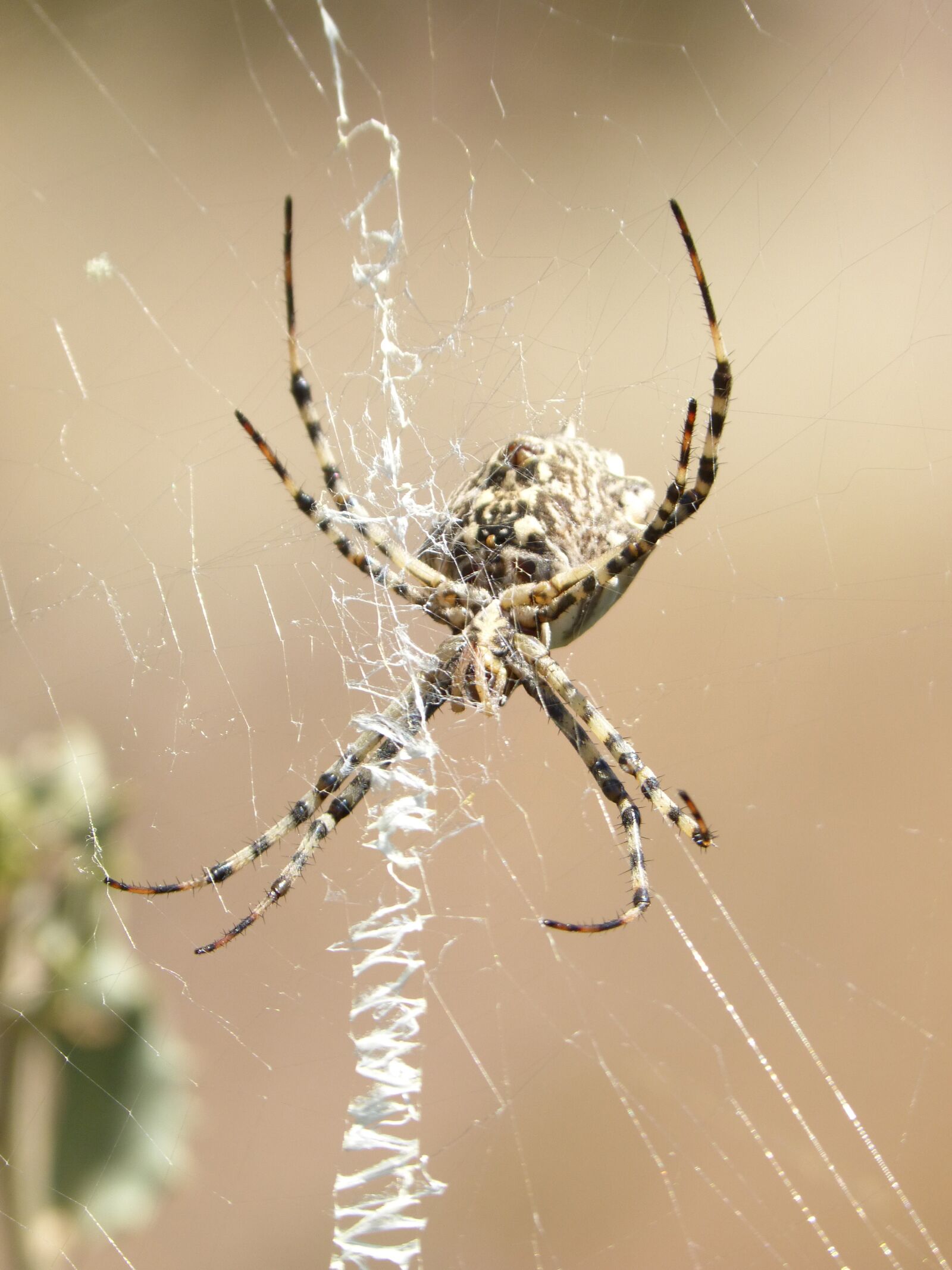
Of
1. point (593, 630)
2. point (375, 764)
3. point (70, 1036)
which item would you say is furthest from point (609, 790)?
point (593, 630)

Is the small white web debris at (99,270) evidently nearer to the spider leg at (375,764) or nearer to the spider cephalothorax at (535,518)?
the spider cephalothorax at (535,518)

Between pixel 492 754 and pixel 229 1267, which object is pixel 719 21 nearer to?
pixel 492 754

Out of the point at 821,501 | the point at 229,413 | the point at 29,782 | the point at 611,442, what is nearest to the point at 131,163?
the point at 229,413

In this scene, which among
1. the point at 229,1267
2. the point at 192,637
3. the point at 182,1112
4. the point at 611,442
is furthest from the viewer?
the point at 192,637

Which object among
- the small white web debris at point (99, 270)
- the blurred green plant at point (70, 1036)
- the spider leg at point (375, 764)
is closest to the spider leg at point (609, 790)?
the spider leg at point (375, 764)

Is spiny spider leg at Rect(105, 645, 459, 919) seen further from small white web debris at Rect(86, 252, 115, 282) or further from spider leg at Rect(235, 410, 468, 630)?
small white web debris at Rect(86, 252, 115, 282)

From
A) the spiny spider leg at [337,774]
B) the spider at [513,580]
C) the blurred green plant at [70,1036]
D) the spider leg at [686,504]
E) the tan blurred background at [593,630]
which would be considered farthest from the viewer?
the tan blurred background at [593,630]

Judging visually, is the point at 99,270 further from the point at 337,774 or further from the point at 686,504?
the point at 686,504
